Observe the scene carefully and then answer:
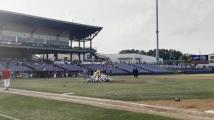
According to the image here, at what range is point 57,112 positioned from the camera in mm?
17172

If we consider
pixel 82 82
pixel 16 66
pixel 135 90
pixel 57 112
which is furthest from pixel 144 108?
pixel 16 66

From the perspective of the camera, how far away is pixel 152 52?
183m

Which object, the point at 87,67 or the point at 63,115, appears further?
the point at 87,67

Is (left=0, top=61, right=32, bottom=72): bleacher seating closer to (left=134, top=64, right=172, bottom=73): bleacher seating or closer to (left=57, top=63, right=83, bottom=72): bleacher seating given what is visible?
(left=57, top=63, right=83, bottom=72): bleacher seating

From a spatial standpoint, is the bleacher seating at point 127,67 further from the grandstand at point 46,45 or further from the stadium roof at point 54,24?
the stadium roof at point 54,24

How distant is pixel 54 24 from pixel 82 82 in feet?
153

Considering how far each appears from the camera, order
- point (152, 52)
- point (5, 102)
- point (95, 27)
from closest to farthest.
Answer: point (5, 102) → point (95, 27) → point (152, 52)

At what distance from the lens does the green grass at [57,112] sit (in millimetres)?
15191

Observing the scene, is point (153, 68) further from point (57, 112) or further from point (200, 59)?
point (57, 112)

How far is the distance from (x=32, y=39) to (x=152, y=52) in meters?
105

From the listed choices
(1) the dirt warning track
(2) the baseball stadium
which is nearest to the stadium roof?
(2) the baseball stadium

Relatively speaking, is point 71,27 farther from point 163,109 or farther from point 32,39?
point 163,109

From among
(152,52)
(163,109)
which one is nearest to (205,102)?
(163,109)

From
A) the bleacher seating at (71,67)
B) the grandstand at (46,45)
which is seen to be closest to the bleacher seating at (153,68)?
the grandstand at (46,45)
